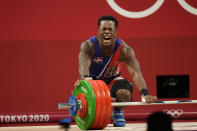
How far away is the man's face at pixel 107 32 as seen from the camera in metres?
3.35

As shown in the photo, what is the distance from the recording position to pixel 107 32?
132 inches

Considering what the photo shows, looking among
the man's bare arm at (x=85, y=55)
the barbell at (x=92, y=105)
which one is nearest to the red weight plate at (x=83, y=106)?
the barbell at (x=92, y=105)

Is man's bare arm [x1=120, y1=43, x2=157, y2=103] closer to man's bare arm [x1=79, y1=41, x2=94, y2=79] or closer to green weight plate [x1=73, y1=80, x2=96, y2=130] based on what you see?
man's bare arm [x1=79, y1=41, x2=94, y2=79]

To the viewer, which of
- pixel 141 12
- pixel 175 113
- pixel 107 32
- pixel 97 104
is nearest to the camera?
pixel 97 104

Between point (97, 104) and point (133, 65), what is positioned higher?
point (133, 65)

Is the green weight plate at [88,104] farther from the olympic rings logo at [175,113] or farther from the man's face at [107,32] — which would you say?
the olympic rings logo at [175,113]

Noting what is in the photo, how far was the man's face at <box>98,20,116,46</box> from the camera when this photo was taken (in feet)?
11.0

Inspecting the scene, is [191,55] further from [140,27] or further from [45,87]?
[45,87]

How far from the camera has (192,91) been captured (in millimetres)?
4508

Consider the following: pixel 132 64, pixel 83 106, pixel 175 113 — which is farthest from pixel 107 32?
pixel 175 113

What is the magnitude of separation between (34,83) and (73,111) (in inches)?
64.1

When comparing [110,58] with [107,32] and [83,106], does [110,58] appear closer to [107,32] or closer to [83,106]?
[107,32]

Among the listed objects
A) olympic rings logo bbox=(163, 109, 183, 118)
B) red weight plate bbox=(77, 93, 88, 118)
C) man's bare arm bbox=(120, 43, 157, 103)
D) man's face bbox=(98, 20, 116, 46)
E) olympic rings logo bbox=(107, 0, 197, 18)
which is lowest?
olympic rings logo bbox=(163, 109, 183, 118)

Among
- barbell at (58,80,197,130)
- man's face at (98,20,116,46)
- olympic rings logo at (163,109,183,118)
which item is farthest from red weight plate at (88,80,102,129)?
olympic rings logo at (163,109,183,118)
